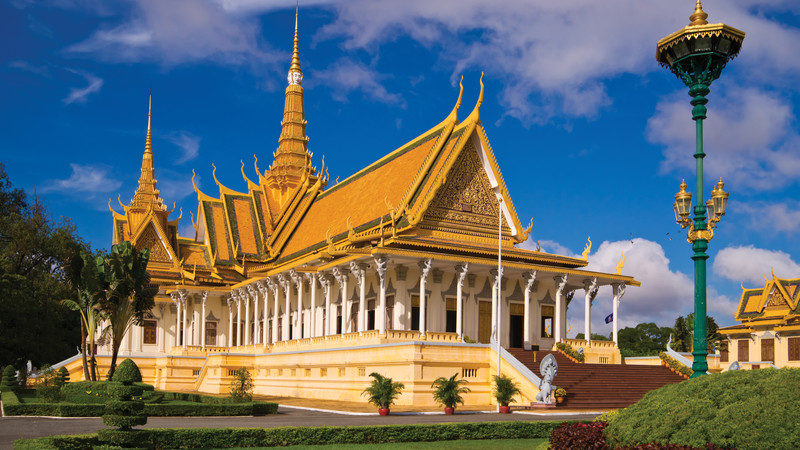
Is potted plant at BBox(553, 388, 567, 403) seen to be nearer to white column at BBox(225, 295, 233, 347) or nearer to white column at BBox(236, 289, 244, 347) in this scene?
white column at BBox(236, 289, 244, 347)

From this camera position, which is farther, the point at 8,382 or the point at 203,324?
the point at 203,324

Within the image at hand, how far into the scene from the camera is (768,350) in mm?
43281

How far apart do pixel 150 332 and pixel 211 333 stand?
Answer: 157 inches

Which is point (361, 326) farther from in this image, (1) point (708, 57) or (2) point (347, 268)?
(1) point (708, 57)

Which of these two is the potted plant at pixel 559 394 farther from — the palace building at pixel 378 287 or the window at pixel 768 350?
the window at pixel 768 350

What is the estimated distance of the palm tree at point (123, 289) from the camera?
33000 mm

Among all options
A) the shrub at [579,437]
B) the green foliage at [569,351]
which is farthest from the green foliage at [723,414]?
the green foliage at [569,351]

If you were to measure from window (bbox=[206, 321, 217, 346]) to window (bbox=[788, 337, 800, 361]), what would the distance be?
32259 millimetres

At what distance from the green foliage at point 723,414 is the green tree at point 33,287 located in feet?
137

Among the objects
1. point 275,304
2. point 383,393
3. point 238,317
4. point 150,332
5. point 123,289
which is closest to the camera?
point 383,393

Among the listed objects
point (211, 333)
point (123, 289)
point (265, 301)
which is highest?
point (123, 289)

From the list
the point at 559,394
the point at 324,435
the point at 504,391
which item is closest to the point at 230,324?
the point at 504,391

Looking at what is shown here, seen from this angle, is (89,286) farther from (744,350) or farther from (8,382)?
(744,350)

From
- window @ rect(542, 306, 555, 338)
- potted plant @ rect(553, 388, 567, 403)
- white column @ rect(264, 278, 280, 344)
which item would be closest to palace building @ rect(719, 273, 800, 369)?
window @ rect(542, 306, 555, 338)
